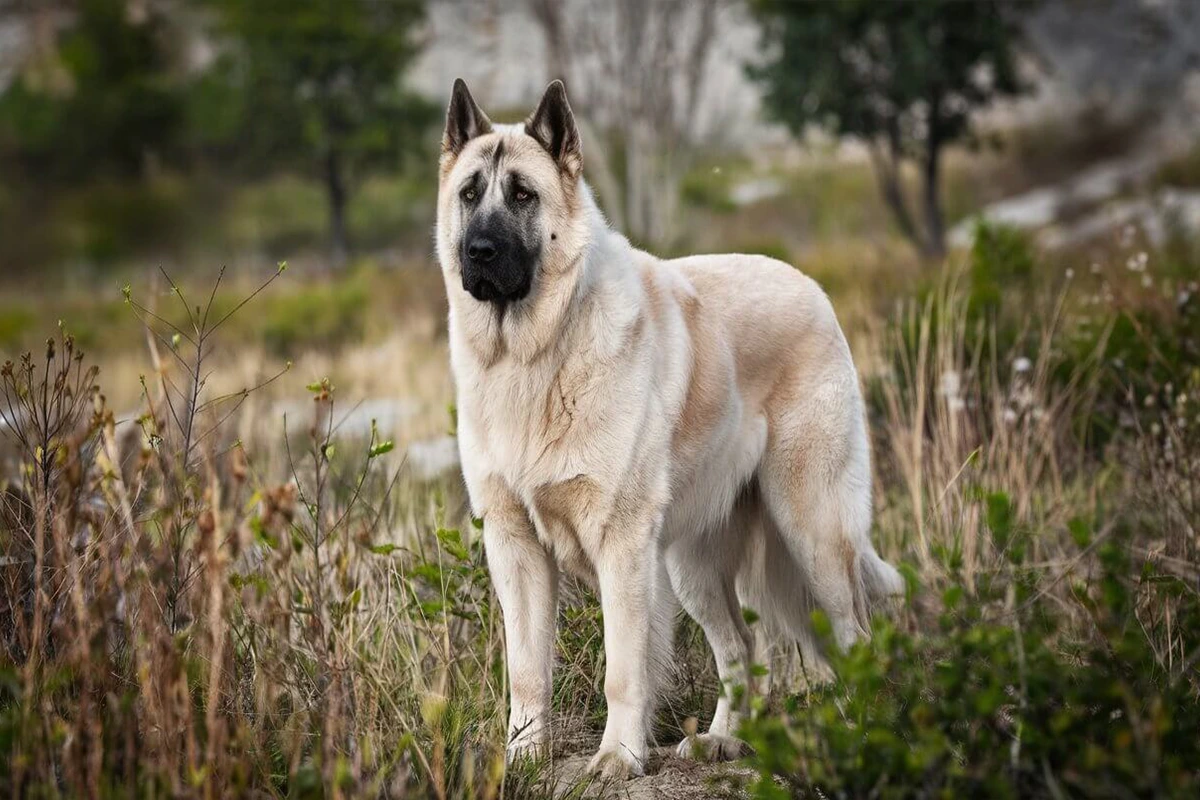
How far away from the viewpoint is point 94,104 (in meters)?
26.7

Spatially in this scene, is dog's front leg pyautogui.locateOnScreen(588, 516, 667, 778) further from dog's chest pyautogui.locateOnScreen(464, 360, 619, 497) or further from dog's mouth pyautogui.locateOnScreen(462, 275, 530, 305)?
dog's mouth pyautogui.locateOnScreen(462, 275, 530, 305)

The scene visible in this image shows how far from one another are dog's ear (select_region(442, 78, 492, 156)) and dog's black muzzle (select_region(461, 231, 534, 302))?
0.43 metres

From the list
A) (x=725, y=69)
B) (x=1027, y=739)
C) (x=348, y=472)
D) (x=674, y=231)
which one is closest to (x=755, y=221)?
(x=725, y=69)

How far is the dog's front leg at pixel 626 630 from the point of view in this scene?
3383 millimetres

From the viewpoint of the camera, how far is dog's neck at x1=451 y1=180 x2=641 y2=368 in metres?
3.49

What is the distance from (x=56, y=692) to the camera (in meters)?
2.88

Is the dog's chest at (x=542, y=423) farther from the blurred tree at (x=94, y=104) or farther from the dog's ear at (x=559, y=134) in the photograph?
the blurred tree at (x=94, y=104)

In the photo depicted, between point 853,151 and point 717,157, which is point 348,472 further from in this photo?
point 853,151

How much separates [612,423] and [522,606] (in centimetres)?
59

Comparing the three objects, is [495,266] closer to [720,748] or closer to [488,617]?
[488,617]

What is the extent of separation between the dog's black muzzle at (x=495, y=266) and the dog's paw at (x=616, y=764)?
131 centimetres

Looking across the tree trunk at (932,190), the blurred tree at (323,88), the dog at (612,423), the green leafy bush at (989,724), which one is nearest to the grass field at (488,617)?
the green leafy bush at (989,724)

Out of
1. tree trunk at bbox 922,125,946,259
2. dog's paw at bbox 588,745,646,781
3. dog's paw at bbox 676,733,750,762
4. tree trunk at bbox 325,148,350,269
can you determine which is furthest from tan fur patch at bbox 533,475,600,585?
tree trunk at bbox 325,148,350,269

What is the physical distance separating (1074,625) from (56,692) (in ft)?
9.60
